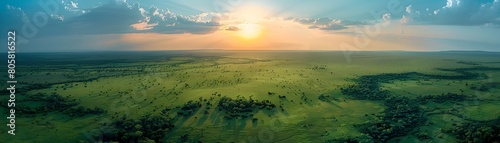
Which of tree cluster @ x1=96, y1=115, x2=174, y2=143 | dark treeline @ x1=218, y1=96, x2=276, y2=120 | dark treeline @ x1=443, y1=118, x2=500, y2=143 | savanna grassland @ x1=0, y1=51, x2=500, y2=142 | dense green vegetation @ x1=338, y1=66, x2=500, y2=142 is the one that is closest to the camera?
dark treeline @ x1=443, y1=118, x2=500, y2=143

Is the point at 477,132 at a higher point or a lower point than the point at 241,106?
A: higher

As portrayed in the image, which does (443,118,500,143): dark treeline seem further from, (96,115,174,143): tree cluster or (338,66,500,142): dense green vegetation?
(96,115,174,143): tree cluster

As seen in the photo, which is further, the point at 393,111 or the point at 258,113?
the point at 393,111

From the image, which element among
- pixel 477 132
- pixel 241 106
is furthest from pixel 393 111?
pixel 241 106

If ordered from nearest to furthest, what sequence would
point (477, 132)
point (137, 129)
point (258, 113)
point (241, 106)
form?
point (477, 132) < point (137, 129) < point (258, 113) < point (241, 106)

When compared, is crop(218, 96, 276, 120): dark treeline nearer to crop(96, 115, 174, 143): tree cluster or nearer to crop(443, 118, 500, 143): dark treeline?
crop(96, 115, 174, 143): tree cluster

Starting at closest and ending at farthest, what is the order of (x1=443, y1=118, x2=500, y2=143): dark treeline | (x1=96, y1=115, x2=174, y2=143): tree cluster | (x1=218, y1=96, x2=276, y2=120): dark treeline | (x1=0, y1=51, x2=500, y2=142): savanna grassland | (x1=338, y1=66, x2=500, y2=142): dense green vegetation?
(x1=443, y1=118, x2=500, y2=143): dark treeline
(x1=96, y1=115, x2=174, y2=143): tree cluster
(x1=0, y1=51, x2=500, y2=142): savanna grassland
(x1=338, y1=66, x2=500, y2=142): dense green vegetation
(x1=218, y1=96, x2=276, y2=120): dark treeline

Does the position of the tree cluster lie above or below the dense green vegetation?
below

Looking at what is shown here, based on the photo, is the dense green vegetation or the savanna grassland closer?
the savanna grassland

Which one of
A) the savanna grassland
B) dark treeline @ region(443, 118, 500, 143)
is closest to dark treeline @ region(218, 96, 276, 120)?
the savanna grassland

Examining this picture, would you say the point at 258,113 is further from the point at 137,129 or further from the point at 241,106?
the point at 137,129

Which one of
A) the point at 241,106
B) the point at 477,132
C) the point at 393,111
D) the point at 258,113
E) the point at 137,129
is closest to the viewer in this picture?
the point at 477,132
